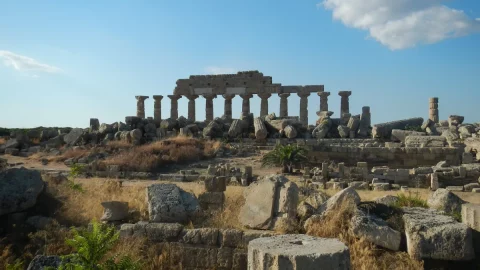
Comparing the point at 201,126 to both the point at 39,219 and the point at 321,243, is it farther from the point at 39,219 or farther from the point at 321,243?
the point at 321,243

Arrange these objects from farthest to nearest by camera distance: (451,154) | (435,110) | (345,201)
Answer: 1. (435,110)
2. (451,154)
3. (345,201)

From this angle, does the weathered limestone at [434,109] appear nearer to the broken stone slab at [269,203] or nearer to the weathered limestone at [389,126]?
the weathered limestone at [389,126]

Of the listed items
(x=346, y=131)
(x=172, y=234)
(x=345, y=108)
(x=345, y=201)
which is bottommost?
(x=172, y=234)

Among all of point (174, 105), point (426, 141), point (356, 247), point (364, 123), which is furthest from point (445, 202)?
point (174, 105)

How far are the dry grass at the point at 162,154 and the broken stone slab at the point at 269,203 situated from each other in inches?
450

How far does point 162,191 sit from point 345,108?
3026cm

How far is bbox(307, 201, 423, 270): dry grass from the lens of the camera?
5828 millimetres

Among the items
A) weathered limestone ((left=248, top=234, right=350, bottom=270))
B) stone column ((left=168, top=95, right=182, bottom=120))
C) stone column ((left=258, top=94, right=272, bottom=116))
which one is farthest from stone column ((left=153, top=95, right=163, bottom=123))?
weathered limestone ((left=248, top=234, right=350, bottom=270))

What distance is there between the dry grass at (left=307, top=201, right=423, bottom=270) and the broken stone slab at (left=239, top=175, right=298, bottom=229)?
543 millimetres

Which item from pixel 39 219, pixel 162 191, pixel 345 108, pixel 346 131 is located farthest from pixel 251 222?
pixel 345 108

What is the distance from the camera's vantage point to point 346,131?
25.8m

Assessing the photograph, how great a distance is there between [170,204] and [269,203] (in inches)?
67.0

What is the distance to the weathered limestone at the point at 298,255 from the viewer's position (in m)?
4.46

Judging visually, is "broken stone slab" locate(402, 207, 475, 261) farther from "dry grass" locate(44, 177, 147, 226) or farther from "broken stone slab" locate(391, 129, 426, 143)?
"broken stone slab" locate(391, 129, 426, 143)
